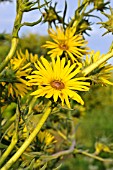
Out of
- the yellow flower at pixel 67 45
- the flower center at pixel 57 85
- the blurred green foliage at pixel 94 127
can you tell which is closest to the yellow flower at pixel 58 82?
the flower center at pixel 57 85

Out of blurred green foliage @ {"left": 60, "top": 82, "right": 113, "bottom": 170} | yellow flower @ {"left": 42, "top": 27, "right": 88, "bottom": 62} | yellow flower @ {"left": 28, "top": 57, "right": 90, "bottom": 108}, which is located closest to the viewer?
yellow flower @ {"left": 28, "top": 57, "right": 90, "bottom": 108}

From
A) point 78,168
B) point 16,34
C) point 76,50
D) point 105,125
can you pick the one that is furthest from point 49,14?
point 105,125

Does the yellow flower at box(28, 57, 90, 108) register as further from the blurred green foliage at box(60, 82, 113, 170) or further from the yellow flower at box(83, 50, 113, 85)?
the blurred green foliage at box(60, 82, 113, 170)

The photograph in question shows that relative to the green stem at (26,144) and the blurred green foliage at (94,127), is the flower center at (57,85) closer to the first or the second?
the green stem at (26,144)

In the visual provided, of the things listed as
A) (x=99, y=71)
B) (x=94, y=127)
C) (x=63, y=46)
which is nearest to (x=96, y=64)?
(x=99, y=71)

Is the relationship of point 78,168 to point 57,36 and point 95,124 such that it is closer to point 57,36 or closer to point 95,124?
point 95,124

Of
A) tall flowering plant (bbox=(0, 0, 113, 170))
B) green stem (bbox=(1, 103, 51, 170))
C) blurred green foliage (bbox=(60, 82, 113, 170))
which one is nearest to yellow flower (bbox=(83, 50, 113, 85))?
tall flowering plant (bbox=(0, 0, 113, 170))

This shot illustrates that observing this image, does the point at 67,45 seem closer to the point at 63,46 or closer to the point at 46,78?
the point at 63,46
